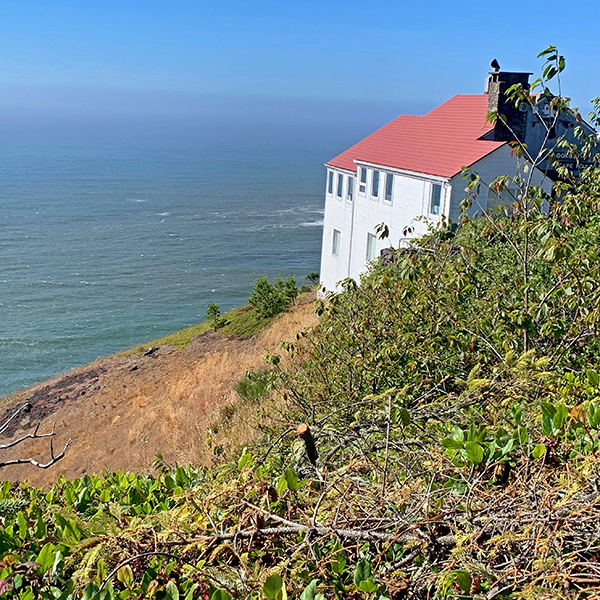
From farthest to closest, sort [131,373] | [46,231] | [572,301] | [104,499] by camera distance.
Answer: [46,231] < [131,373] < [572,301] < [104,499]

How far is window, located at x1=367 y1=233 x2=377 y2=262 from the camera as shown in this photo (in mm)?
29656

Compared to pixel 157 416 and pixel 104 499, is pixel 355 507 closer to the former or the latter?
pixel 104 499

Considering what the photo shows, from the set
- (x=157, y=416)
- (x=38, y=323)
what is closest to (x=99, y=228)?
(x=38, y=323)

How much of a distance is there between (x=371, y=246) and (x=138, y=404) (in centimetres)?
→ 1297

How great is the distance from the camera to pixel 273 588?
2141 mm

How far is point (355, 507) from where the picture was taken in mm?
2947

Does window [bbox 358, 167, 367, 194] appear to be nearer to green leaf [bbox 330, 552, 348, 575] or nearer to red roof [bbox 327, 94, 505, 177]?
red roof [bbox 327, 94, 505, 177]

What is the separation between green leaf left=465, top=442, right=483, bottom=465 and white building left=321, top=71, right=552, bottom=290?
19.4 m

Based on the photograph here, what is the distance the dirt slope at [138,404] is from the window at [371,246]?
170 inches

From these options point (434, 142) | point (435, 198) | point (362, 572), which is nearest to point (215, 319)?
point (434, 142)

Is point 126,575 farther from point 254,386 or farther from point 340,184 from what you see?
point 340,184

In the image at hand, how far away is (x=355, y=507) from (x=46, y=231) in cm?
9362

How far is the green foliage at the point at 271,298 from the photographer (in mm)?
34656

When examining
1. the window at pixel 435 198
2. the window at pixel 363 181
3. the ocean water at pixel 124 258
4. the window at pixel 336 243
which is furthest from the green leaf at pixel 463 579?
the ocean water at pixel 124 258
